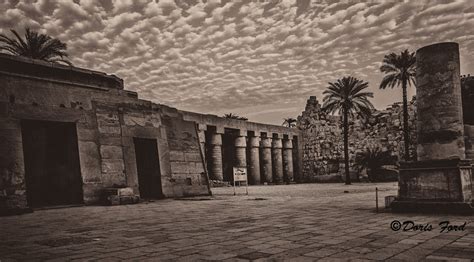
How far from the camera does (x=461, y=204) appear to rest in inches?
289

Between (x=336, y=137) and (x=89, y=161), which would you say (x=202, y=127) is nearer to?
(x=89, y=161)

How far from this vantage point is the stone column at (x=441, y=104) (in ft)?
27.8

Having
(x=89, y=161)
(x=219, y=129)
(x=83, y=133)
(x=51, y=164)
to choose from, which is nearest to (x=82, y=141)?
(x=83, y=133)

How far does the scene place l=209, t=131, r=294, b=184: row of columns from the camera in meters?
26.7

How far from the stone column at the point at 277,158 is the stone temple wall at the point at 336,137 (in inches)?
144

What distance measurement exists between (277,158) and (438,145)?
24.1m

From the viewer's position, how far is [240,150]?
1136 inches

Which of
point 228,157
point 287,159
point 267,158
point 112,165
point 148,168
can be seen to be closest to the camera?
point 112,165

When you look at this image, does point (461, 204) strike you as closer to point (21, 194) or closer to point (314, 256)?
point (314, 256)

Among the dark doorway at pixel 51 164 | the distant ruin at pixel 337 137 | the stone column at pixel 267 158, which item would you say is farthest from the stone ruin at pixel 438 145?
the stone column at pixel 267 158

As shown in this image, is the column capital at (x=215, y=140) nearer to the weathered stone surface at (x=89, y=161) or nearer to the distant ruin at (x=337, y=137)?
the distant ruin at (x=337, y=137)

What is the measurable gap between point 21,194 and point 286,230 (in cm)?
789

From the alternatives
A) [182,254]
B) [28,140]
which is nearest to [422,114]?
[182,254]

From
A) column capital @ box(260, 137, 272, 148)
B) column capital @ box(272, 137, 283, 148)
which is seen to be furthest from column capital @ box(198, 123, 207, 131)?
column capital @ box(272, 137, 283, 148)
